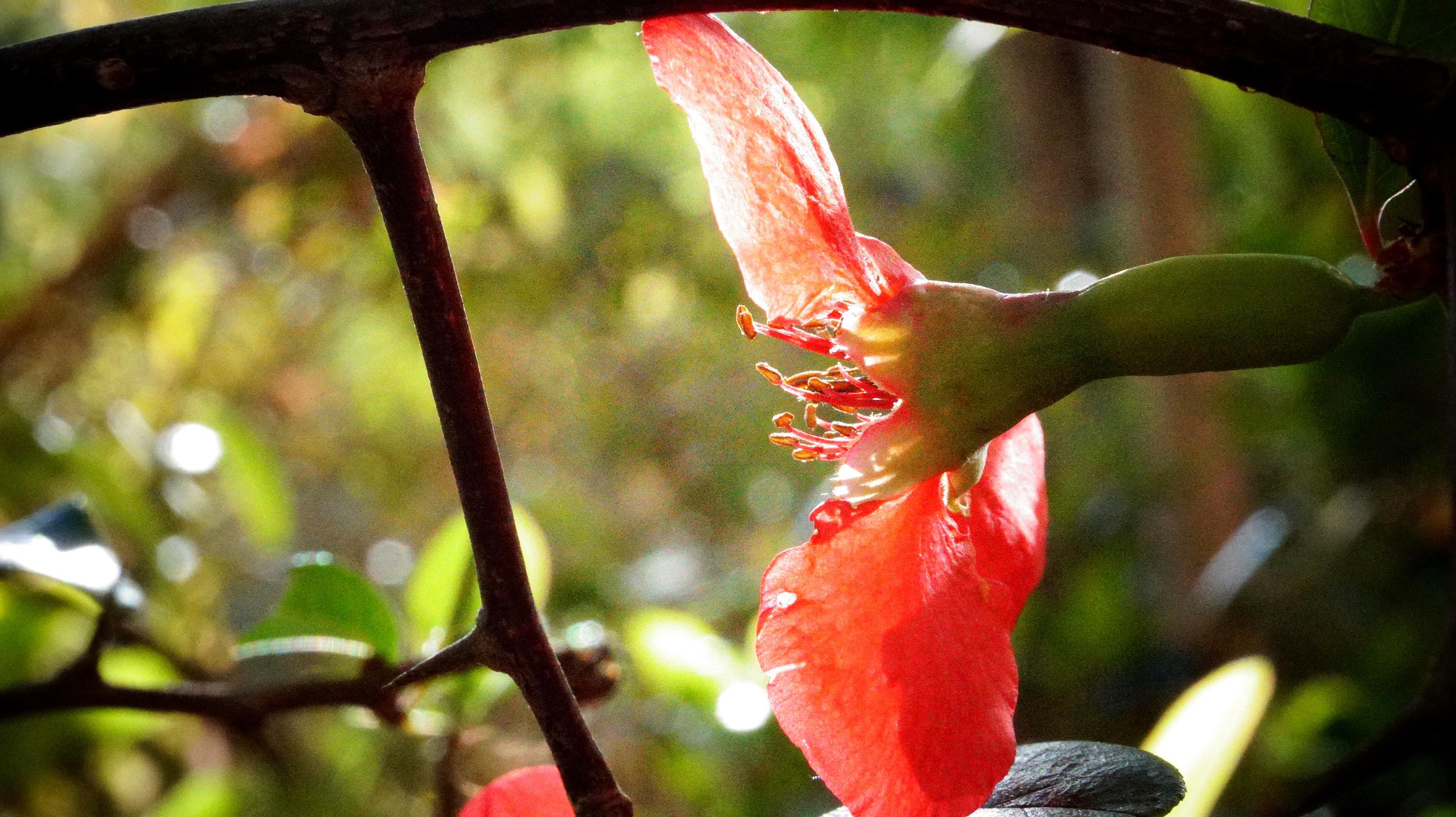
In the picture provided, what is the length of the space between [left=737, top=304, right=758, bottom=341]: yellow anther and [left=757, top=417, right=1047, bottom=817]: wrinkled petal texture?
0.25 ft

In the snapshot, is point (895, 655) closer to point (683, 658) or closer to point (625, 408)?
point (683, 658)

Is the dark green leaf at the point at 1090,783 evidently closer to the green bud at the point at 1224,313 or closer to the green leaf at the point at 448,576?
the green bud at the point at 1224,313

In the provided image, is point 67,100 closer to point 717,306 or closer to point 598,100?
point 717,306

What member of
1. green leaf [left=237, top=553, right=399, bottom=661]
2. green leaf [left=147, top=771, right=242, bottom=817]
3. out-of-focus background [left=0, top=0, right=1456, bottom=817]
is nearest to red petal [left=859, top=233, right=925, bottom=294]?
green leaf [left=237, top=553, right=399, bottom=661]

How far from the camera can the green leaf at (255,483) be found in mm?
867

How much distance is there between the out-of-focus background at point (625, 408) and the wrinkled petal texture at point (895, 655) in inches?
17.2

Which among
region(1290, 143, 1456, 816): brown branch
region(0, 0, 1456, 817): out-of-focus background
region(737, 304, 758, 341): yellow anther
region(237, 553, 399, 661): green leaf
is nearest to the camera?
region(1290, 143, 1456, 816): brown branch

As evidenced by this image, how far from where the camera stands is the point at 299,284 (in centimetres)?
179

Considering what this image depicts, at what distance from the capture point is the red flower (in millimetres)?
312

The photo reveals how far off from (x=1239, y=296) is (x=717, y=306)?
1275 millimetres

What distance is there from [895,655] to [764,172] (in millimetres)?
143

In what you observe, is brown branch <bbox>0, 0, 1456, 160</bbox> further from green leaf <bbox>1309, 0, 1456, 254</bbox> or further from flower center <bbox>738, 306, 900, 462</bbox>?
flower center <bbox>738, 306, 900, 462</bbox>

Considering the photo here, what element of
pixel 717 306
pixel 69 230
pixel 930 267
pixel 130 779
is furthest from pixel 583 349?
pixel 69 230

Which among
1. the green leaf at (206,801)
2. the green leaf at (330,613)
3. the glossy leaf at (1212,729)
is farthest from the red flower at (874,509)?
the green leaf at (206,801)
